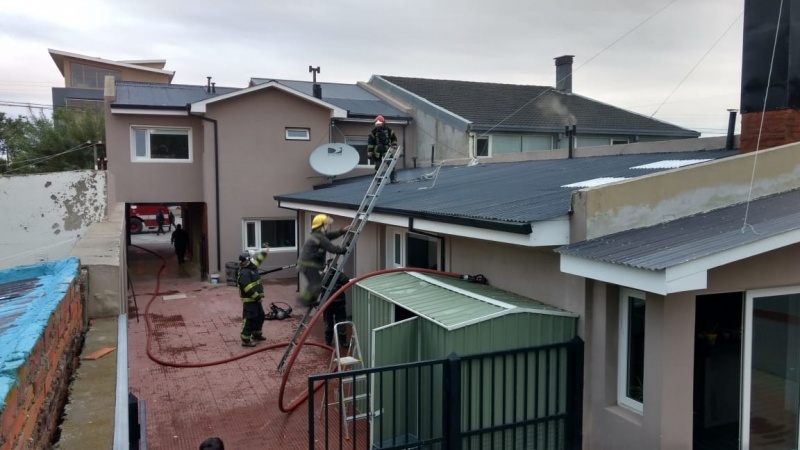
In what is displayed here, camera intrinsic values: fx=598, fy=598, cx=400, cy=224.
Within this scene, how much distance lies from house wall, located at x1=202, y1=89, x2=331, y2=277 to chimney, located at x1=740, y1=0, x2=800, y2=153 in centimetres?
1399

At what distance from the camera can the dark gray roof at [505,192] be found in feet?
21.6

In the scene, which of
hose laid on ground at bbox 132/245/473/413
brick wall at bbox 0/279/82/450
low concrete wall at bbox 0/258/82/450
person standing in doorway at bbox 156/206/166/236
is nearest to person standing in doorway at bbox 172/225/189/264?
hose laid on ground at bbox 132/245/473/413

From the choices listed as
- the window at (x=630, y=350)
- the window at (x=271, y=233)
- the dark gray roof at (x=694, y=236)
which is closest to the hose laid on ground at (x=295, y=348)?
the window at (x=630, y=350)

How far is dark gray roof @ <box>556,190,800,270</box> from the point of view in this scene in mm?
4766

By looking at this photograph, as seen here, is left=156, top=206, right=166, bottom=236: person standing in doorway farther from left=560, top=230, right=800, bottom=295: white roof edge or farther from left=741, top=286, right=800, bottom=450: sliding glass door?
left=741, top=286, right=800, bottom=450: sliding glass door

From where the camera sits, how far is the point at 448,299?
6664 millimetres

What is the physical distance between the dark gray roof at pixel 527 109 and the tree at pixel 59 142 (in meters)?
18.5

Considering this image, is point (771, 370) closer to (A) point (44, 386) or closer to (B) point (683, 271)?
(B) point (683, 271)

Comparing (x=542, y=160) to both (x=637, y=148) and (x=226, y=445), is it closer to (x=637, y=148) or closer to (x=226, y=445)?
(x=637, y=148)

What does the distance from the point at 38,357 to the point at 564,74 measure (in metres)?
27.8

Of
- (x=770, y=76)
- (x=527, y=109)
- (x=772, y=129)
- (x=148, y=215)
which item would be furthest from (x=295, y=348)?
(x=148, y=215)

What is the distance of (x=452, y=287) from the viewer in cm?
708

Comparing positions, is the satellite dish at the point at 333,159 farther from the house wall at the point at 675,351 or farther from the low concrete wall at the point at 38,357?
the low concrete wall at the point at 38,357

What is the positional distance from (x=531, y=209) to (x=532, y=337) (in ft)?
4.64
